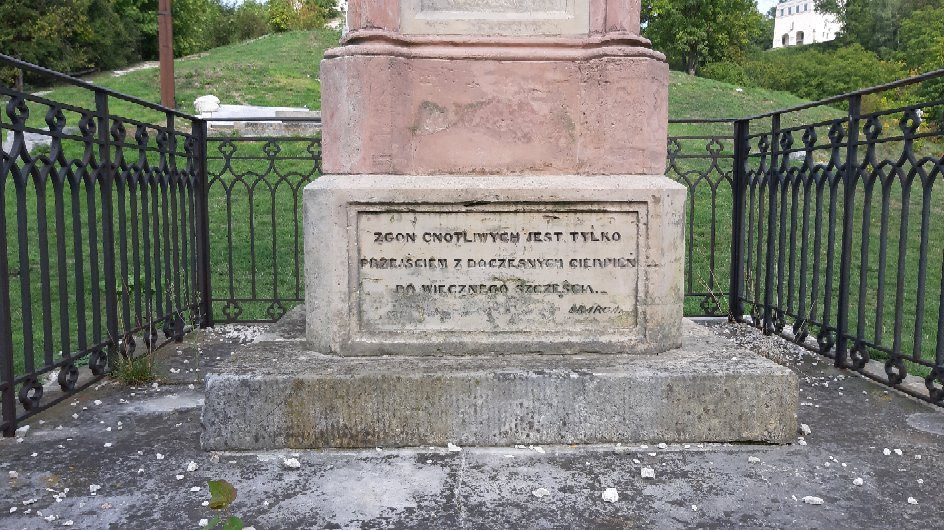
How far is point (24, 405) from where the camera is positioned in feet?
11.9

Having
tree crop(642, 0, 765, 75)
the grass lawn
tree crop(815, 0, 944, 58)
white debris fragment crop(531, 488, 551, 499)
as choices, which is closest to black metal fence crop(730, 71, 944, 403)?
the grass lawn

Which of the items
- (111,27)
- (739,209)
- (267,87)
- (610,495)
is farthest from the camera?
(111,27)

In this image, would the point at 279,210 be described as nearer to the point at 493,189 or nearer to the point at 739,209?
the point at 739,209

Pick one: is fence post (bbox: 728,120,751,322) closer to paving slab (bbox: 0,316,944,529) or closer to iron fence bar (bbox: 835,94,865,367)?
iron fence bar (bbox: 835,94,865,367)

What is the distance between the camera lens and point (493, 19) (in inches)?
147

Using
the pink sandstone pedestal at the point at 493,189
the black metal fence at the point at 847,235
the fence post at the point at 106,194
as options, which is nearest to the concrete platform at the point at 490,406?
the pink sandstone pedestal at the point at 493,189

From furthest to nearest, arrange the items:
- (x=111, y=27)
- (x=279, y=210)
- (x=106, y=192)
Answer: (x=111, y=27)
(x=279, y=210)
(x=106, y=192)

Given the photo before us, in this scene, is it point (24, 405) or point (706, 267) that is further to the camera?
point (706, 267)

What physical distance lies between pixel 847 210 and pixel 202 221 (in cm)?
454

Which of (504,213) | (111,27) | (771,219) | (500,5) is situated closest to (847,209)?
(771,219)

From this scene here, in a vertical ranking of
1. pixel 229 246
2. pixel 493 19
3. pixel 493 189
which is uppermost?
pixel 493 19

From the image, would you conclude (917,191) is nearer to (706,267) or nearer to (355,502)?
(706,267)

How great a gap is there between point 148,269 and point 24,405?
151 cm

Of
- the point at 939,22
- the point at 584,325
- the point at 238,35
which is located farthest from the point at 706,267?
the point at 238,35
